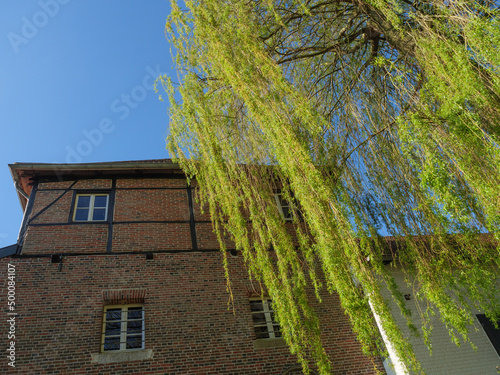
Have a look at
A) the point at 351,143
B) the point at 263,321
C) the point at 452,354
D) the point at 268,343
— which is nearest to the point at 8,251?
the point at 263,321

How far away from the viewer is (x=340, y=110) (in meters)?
7.09

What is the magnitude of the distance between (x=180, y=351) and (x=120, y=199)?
3.41 meters

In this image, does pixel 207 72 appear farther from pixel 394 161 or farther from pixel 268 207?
pixel 394 161

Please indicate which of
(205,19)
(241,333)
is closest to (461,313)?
(241,333)

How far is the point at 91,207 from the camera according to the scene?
25.8ft

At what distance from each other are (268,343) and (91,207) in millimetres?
4490

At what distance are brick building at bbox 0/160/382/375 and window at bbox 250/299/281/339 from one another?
0.02 meters

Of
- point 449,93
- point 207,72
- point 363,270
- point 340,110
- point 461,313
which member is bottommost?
point 461,313

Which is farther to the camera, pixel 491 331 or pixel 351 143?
pixel 491 331

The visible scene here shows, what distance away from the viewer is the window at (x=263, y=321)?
6.98m

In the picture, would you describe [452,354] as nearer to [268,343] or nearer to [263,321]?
[268,343]

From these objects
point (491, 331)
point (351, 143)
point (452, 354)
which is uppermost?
point (351, 143)

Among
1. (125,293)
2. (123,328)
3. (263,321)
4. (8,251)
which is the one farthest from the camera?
(263,321)

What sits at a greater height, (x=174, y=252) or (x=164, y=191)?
(x=164, y=191)
